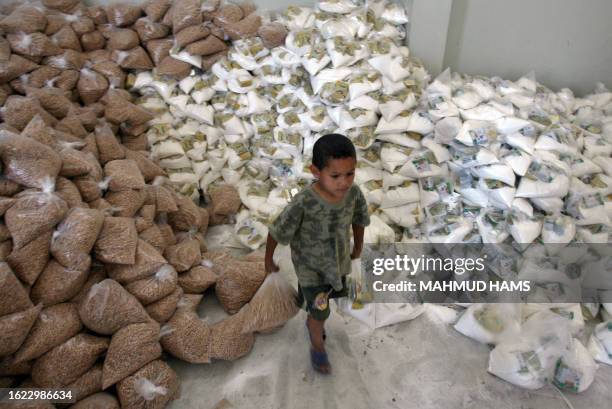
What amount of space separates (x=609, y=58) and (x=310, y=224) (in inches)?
106

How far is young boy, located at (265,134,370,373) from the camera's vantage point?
4.08ft

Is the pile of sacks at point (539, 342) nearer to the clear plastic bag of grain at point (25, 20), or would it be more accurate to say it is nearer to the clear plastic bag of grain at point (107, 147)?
the clear plastic bag of grain at point (107, 147)

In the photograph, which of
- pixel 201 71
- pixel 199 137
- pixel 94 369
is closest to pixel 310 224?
pixel 94 369

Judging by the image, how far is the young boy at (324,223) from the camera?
124 centimetres

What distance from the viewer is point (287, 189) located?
2598 mm

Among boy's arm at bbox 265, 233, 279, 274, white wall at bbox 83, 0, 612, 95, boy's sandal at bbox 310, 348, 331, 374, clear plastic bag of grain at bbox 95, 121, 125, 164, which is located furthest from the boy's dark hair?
white wall at bbox 83, 0, 612, 95

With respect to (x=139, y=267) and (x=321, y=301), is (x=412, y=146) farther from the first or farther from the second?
(x=139, y=267)

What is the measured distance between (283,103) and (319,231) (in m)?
1.41

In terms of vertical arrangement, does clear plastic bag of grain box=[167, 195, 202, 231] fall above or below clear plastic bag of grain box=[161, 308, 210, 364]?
above

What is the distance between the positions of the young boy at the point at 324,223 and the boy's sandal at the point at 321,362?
151 mm

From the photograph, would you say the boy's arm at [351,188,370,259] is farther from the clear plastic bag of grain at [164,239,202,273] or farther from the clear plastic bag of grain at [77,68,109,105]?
the clear plastic bag of grain at [77,68,109,105]

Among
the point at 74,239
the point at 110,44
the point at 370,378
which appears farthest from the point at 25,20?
the point at 370,378

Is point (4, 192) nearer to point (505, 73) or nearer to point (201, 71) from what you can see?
point (201, 71)

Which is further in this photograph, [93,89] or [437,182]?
[93,89]
